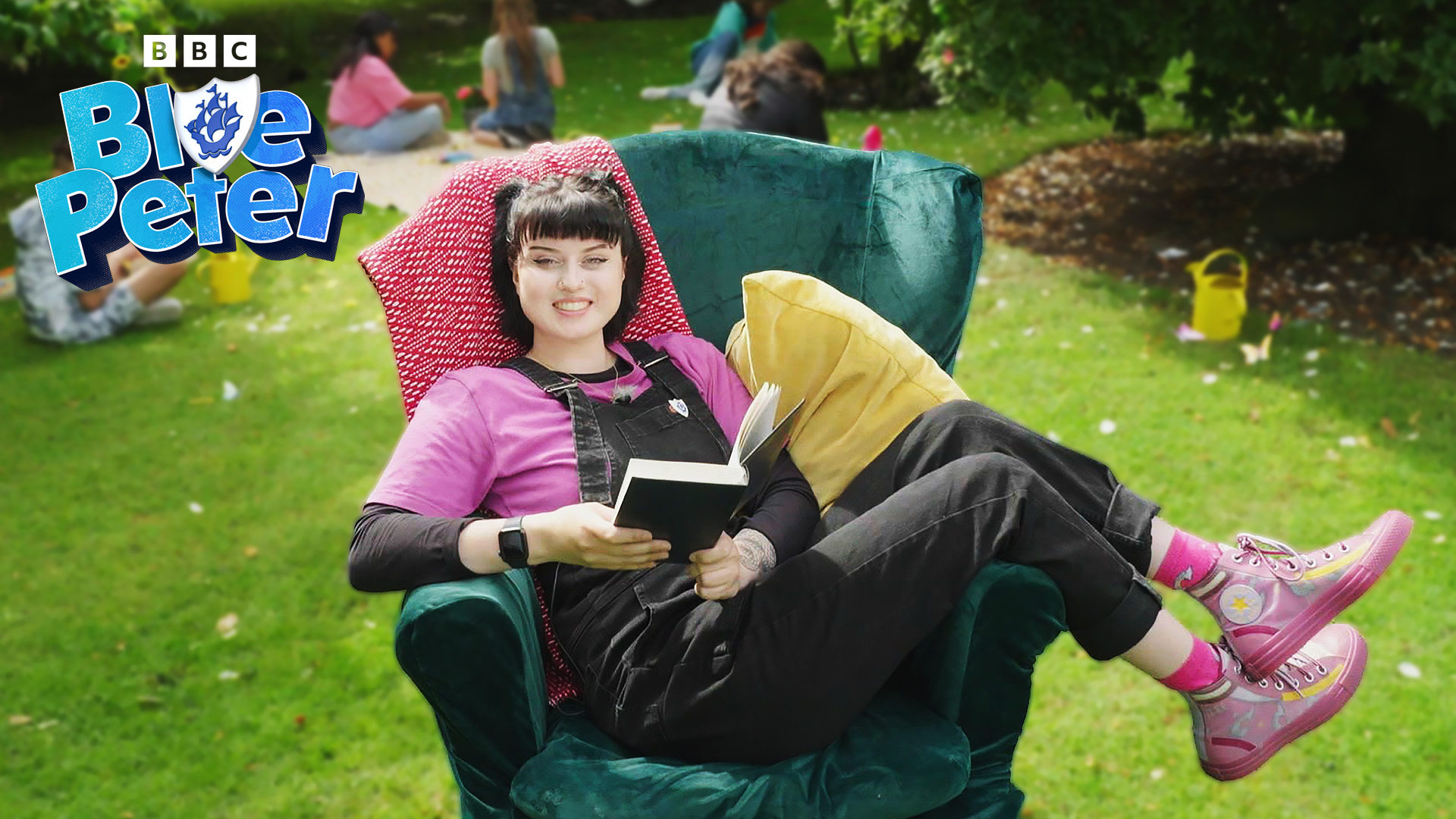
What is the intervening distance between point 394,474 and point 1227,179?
608 cm

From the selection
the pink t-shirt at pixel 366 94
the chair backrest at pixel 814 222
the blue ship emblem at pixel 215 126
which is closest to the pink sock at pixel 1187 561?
the chair backrest at pixel 814 222

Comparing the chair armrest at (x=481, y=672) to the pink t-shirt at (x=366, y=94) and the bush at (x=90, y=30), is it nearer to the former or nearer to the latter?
the bush at (x=90, y=30)

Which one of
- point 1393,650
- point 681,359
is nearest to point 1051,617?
point 681,359

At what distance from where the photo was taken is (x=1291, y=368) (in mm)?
4957

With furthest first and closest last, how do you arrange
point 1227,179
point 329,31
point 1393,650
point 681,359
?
point 329,31, point 1227,179, point 1393,650, point 681,359

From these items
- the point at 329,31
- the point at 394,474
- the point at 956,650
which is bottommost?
the point at 329,31

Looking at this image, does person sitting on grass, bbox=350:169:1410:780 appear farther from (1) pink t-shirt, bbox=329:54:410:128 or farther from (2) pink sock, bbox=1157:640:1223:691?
(1) pink t-shirt, bbox=329:54:410:128

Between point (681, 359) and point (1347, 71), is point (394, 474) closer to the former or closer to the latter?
point (681, 359)

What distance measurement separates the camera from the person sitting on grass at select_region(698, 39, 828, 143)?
5.82m

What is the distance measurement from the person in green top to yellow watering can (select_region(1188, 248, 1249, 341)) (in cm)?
448

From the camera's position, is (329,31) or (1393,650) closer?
(1393,650)

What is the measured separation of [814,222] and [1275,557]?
1.20 metres

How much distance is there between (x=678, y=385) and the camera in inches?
100

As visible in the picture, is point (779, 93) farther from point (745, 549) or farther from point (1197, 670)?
point (1197, 670)
